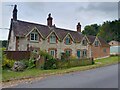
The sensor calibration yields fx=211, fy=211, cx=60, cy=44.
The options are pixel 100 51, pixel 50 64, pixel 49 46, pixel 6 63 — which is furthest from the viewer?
pixel 100 51

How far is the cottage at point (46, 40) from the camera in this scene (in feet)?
114

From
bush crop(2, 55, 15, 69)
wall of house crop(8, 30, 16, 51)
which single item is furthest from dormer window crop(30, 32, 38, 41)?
bush crop(2, 55, 15, 69)

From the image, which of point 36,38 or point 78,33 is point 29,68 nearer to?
point 36,38

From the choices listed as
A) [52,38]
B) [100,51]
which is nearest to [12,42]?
[52,38]

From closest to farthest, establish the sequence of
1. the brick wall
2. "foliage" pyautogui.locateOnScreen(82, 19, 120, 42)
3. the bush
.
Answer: the bush
the brick wall
"foliage" pyautogui.locateOnScreen(82, 19, 120, 42)

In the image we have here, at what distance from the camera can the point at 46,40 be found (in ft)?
126

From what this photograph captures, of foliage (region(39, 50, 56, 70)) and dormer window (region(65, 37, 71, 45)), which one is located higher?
dormer window (region(65, 37, 71, 45))

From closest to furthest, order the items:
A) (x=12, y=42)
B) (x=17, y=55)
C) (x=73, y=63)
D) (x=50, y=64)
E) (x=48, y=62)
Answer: (x=48, y=62), (x=50, y=64), (x=17, y=55), (x=73, y=63), (x=12, y=42)

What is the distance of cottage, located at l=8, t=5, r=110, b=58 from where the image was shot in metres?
34.8

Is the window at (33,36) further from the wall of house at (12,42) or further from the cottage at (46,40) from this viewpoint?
the wall of house at (12,42)

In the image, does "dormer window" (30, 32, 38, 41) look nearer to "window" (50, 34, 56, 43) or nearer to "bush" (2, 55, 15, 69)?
"window" (50, 34, 56, 43)

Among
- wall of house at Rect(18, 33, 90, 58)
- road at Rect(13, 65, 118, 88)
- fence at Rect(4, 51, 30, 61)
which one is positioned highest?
wall of house at Rect(18, 33, 90, 58)

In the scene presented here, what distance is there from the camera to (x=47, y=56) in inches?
999

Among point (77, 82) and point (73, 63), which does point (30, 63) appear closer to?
point (73, 63)
